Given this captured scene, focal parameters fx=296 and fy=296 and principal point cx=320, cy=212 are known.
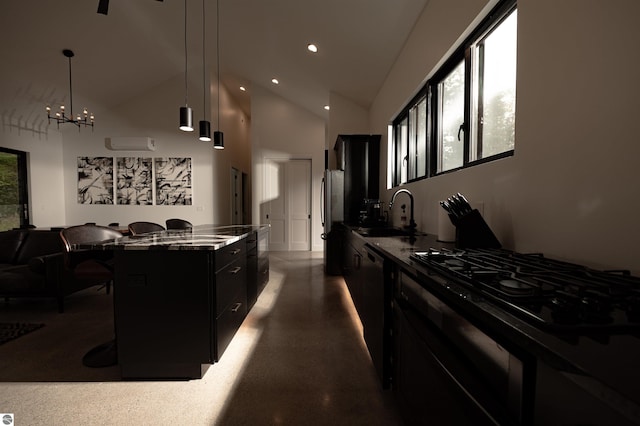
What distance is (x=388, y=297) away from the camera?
158 cm

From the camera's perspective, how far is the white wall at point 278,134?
288 inches

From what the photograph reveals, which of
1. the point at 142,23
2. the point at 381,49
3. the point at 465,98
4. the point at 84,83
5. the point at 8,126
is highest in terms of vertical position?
the point at 142,23

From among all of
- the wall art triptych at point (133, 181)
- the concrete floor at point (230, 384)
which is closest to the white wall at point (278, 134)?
the wall art triptych at point (133, 181)

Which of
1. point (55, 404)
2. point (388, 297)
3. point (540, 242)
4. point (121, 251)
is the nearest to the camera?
point (540, 242)

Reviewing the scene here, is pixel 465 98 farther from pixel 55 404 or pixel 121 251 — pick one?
pixel 55 404

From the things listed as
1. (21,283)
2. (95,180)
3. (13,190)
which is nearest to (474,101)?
(21,283)

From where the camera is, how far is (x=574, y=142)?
1139mm

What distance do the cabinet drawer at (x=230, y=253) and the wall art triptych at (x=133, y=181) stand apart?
15.1ft

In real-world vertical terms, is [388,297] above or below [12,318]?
above

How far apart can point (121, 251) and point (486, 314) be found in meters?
2.05

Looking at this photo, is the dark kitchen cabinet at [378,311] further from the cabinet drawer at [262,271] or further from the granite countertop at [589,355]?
the cabinet drawer at [262,271]

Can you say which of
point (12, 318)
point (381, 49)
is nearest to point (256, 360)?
point (12, 318)

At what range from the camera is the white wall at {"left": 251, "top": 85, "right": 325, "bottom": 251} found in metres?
7.30

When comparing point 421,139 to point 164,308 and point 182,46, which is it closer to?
point 164,308
